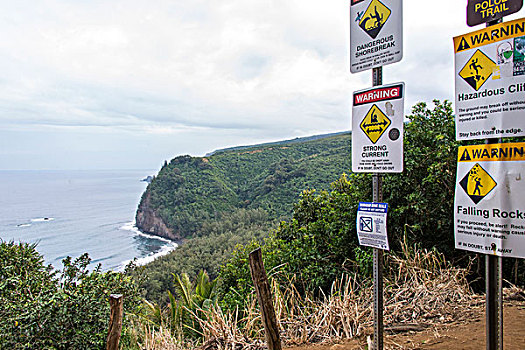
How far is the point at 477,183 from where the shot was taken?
6.16 feet

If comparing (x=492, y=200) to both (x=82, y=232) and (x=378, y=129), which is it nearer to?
(x=378, y=129)

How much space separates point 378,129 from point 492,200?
0.66 metres

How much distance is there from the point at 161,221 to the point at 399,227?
5758cm

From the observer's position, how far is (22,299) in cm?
462

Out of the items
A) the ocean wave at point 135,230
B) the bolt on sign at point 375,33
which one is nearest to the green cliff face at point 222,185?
the ocean wave at point 135,230

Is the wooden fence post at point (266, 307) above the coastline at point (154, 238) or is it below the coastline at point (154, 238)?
above

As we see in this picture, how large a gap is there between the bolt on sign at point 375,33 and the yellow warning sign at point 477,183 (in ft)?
2.32

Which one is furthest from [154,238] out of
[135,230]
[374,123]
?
[374,123]

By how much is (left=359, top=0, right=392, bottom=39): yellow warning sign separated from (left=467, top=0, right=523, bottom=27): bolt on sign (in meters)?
0.40

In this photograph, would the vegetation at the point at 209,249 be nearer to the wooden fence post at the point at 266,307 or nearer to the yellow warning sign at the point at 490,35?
the wooden fence post at the point at 266,307

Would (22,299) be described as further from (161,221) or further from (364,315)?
(161,221)

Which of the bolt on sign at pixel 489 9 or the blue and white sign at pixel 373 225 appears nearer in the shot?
the bolt on sign at pixel 489 9

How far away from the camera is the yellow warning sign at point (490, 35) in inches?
68.9

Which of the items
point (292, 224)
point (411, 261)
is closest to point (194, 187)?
point (292, 224)
